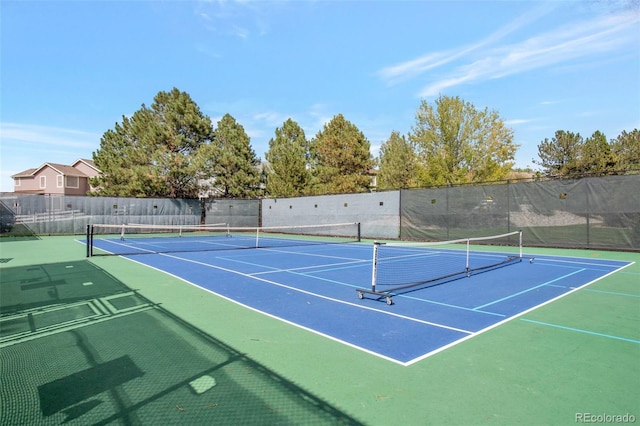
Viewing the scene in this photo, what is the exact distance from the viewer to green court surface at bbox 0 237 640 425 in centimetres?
275

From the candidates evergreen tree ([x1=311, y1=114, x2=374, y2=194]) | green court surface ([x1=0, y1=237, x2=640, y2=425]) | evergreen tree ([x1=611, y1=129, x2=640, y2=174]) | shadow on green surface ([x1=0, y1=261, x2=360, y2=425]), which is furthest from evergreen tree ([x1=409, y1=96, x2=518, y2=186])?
shadow on green surface ([x1=0, y1=261, x2=360, y2=425])

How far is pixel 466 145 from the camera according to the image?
27.7m

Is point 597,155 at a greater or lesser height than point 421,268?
greater

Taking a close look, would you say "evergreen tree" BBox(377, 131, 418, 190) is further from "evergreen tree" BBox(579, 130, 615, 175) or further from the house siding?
the house siding

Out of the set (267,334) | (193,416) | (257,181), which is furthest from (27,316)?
(257,181)

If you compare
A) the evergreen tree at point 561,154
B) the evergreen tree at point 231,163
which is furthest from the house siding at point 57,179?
the evergreen tree at point 561,154

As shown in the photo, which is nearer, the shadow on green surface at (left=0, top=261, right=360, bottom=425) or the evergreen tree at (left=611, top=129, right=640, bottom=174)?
the shadow on green surface at (left=0, top=261, right=360, bottom=425)

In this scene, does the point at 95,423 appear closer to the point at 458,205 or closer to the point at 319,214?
the point at 458,205

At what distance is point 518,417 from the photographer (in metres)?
2.68

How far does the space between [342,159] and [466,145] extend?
10355mm

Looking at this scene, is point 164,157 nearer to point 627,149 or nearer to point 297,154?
point 297,154

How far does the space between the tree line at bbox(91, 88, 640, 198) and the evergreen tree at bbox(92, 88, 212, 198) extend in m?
0.08

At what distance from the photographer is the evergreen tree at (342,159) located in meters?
32.1

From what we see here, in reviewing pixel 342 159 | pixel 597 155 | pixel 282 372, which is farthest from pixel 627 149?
pixel 282 372
